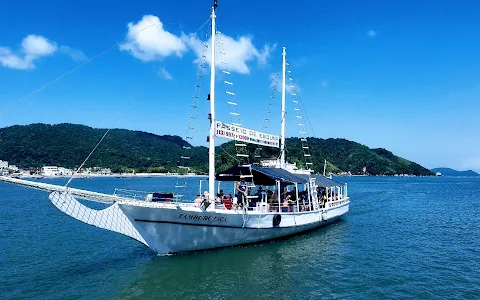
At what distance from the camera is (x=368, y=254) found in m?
22.8

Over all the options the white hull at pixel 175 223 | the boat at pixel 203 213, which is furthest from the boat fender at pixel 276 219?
the white hull at pixel 175 223

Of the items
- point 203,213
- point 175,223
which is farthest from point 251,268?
point 175,223

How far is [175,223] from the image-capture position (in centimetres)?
1959

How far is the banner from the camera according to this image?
73.3 ft

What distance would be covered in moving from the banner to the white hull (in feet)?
16.2

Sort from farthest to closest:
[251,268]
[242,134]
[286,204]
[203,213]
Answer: [286,204] → [242,134] → [203,213] → [251,268]

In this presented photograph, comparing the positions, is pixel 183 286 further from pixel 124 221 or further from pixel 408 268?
pixel 408 268

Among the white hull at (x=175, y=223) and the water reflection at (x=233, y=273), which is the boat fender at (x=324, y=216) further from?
the white hull at (x=175, y=223)

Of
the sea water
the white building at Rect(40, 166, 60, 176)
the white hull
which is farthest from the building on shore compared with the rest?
the white hull

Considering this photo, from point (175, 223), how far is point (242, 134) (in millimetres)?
7680

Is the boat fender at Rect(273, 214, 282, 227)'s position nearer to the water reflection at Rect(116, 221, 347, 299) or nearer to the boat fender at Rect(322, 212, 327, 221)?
the water reflection at Rect(116, 221, 347, 299)

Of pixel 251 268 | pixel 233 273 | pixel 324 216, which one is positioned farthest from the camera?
pixel 324 216

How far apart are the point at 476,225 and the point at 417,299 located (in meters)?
25.1

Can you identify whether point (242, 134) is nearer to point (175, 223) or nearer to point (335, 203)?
point (175, 223)
